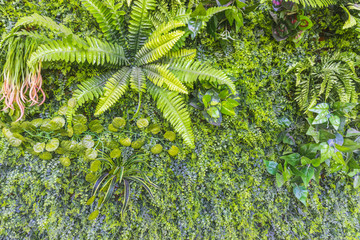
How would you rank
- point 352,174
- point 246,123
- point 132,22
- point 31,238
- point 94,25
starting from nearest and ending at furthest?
point 132,22 < point 94,25 < point 31,238 < point 246,123 < point 352,174

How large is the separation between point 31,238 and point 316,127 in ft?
9.70

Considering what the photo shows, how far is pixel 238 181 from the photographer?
183cm

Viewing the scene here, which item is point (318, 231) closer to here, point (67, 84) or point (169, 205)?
point (169, 205)

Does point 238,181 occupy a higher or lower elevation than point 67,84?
lower

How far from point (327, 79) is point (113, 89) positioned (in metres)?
1.94

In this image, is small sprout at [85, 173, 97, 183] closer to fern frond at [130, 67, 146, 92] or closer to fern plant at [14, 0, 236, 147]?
fern plant at [14, 0, 236, 147]

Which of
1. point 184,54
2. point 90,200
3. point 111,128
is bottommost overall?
point 90,200

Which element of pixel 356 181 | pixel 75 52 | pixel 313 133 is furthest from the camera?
pixel 356 181

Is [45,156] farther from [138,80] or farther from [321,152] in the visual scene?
[321,152]

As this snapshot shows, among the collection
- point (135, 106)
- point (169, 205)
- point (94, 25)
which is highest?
point (94, 25)

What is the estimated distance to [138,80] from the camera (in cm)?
143

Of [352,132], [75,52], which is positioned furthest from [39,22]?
[352,132]

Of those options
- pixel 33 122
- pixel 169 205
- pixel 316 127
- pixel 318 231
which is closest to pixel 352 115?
pixel 316 127

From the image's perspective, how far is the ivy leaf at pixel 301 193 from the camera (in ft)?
5.84
